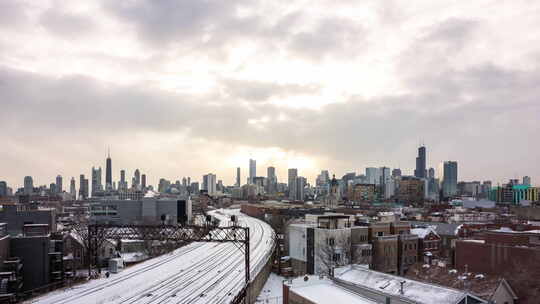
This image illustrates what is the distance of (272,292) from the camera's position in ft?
158

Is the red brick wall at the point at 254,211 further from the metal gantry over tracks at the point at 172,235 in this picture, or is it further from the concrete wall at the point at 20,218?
the concrete wall at the point at 20,218

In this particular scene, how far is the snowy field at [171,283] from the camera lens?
3834 cm

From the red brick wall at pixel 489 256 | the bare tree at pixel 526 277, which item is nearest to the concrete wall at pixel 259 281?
the red brick wall at pixel 489 256

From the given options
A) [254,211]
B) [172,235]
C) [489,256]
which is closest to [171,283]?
[172,235]

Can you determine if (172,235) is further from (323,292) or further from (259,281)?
(323,292)

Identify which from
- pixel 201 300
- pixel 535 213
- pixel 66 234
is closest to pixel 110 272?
pixel 66 234

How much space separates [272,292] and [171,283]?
11.5 meters

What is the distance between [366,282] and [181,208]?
265 ft

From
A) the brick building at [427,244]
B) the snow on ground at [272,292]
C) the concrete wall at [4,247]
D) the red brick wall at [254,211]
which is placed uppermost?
the concrete wall at [4,247]

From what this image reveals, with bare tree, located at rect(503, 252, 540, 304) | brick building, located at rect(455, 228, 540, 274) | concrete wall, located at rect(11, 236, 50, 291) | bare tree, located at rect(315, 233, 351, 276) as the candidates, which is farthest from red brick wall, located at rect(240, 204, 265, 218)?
bare tree, located at rect(503, 252, 540, 304)

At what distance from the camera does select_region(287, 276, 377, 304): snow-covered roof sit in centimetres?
3023

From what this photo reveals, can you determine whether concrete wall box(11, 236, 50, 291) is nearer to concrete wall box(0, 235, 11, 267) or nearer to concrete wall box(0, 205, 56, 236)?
concrete wall box(0, 235, 11, 267)

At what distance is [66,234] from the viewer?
58.0 meters

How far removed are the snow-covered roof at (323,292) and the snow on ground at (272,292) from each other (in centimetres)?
944
